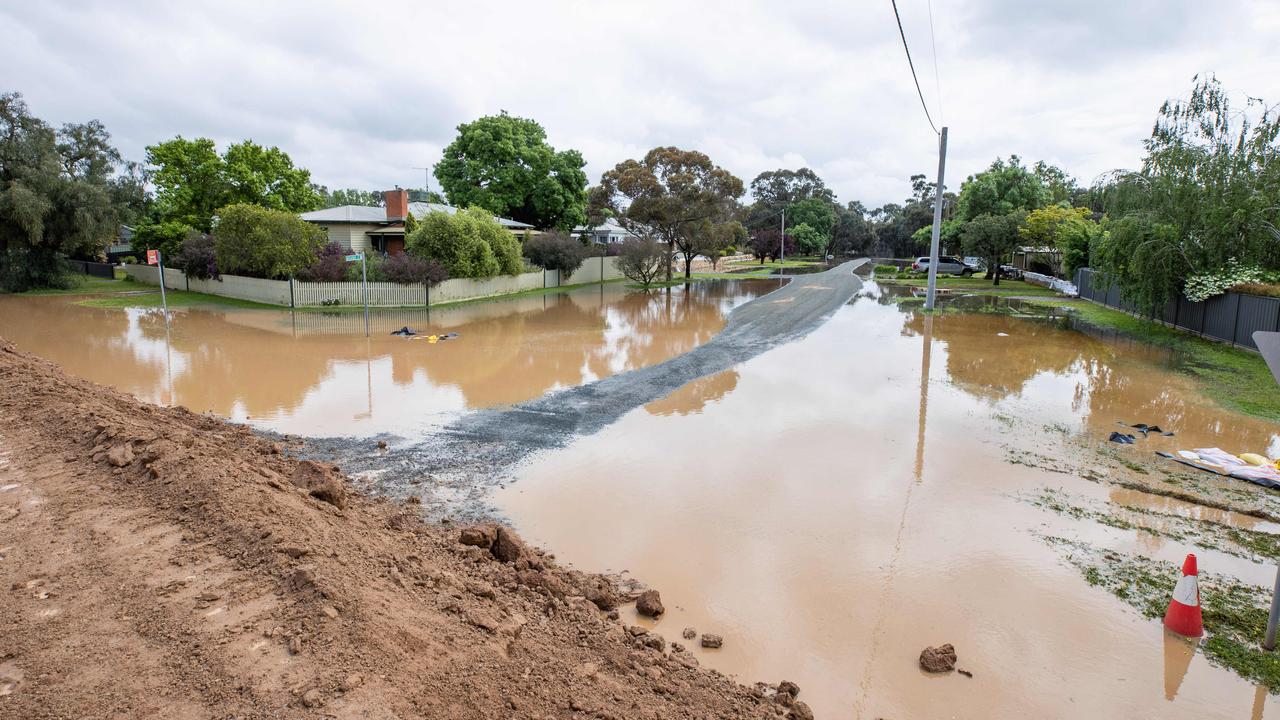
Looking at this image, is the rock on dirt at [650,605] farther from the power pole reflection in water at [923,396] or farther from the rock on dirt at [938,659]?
the power pole reflection in water at [923,396]

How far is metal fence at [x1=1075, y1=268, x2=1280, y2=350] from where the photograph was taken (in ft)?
57.4

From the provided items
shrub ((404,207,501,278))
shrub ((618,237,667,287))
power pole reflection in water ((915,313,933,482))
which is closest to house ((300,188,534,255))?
shrub ((404,207,501,278))

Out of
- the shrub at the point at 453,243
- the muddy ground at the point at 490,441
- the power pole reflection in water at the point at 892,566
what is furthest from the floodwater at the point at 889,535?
the shrub at the point at 453,243

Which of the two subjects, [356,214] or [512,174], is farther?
[512,174]

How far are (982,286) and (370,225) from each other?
34.6 meters

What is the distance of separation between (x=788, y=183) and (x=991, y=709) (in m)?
102

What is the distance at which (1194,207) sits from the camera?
19438 mm

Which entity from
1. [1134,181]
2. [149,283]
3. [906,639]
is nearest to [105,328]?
[149,283]

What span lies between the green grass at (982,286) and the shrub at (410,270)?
2517 centimetres

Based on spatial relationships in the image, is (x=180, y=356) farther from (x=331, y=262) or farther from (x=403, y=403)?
(x=331, y=262)

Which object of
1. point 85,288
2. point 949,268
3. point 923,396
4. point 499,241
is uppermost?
point 499,241

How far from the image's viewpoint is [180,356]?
54.3ft

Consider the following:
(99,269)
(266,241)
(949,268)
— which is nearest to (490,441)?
(266,241)

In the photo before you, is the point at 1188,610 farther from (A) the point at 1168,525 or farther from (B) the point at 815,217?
(B) the point at 815,217
